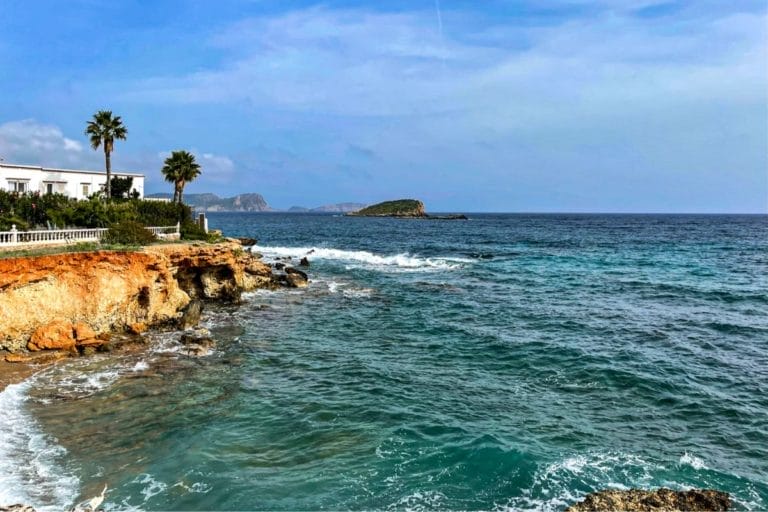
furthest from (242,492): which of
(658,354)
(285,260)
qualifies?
(285,260)

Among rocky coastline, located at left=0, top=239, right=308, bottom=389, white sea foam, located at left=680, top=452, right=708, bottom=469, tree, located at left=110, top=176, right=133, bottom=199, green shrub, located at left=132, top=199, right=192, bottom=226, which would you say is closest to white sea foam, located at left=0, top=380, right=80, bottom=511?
rocky coastline, located at left=0, top=239, right=308, bottom=389

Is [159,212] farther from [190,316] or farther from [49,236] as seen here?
[190,316]

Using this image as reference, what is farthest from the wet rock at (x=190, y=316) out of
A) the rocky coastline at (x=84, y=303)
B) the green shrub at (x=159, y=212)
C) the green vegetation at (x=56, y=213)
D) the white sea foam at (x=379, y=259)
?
the white sea foam at (x=379, y=259)

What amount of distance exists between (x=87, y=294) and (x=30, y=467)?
12671mm

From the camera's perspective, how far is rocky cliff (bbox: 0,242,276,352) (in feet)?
70.2

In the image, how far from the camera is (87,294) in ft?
77.6

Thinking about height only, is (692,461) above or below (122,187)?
below

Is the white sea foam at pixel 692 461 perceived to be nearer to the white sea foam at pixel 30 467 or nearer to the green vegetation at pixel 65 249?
the white sea foam at pixel 30 467

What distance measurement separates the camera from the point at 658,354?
73.5 feet

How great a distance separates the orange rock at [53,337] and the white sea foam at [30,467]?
249 inches

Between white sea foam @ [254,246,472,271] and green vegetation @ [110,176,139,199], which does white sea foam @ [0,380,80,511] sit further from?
white sea foam @ [254,246,472,271]

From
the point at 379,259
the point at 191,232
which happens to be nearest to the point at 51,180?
the point at 191,232

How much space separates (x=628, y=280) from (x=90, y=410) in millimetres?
40702

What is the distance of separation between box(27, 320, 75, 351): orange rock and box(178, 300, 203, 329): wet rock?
526 cm
